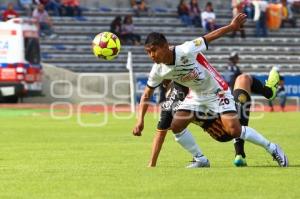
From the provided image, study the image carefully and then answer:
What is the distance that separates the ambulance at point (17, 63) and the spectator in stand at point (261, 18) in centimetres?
1089

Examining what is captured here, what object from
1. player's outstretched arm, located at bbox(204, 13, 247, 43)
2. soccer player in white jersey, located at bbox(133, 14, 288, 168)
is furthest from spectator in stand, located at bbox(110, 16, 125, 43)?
player's outstretched arm, located at bbox(204, 13, 247, 43)

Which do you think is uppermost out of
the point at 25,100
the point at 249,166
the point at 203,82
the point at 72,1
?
the point at 203,82

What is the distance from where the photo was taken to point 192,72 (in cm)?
1302

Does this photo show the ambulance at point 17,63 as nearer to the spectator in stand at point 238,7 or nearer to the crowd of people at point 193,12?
the crowd of people at point 193,12

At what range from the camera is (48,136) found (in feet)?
69.8

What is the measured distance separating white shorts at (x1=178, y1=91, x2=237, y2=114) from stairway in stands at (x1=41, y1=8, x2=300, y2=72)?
27.4 metres

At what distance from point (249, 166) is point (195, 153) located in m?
0.72

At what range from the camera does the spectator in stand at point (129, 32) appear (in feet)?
135

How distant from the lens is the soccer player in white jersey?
1284 cm

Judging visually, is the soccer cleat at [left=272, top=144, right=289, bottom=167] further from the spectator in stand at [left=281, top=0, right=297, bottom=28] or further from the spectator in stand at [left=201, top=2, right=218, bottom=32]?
the spectator in stand at [left=281, top=0, right=297, bottom=28]

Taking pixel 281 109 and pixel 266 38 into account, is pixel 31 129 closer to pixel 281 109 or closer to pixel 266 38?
pixel 281 109

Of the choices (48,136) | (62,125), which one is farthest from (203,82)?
(62,125)

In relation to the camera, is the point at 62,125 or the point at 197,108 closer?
the point at 197,108

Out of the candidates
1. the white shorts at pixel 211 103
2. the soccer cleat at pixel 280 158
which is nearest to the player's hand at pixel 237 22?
the white shorts at pixel 211 103
